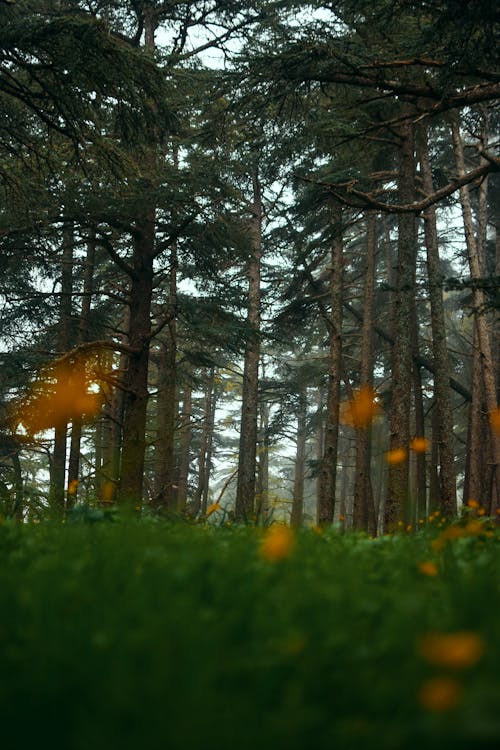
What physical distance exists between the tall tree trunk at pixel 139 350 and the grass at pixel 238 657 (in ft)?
29.6

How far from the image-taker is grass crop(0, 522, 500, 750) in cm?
133

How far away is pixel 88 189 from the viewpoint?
1091cm

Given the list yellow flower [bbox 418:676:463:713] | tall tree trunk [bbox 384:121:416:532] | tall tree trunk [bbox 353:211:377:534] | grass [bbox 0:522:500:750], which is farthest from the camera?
tall tree trunk [bbox 353:211:377:534]

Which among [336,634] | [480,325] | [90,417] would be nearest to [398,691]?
[336,634]

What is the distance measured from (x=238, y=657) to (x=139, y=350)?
10403 mm

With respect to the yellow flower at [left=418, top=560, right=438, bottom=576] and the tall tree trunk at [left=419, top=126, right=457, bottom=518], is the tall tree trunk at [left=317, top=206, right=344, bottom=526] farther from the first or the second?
the yellow flower at [left=418, top=560, right=438, bottom=576]

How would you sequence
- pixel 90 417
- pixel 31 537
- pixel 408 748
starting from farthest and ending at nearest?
pixel 90 417
pixel 31 537
pixel 408 748

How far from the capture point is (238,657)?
5.57ft

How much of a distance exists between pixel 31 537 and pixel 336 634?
2503mm

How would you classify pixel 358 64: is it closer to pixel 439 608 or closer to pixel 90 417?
pixel 439 608

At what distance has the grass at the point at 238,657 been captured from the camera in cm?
133

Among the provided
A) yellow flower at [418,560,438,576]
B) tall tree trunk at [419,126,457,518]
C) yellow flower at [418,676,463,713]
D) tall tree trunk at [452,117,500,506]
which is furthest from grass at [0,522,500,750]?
tall tree trunk at [452,117,500,506]

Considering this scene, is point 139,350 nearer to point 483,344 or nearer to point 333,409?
point 333,409

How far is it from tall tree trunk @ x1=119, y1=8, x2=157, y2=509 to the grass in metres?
9.01
